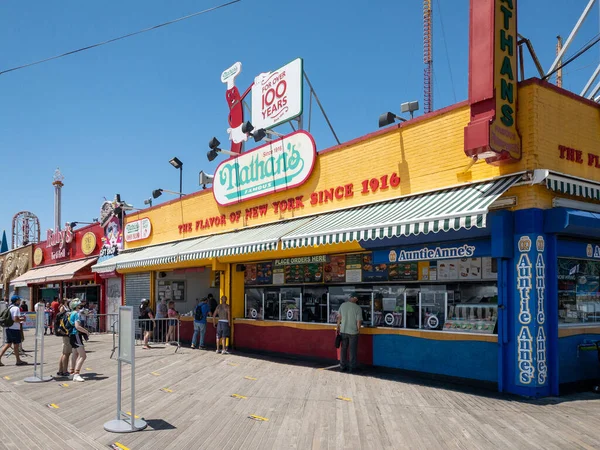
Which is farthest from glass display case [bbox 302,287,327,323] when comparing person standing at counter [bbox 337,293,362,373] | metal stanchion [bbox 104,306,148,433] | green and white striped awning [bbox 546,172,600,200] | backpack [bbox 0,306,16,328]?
backpack [bbox 0,306,16,328]

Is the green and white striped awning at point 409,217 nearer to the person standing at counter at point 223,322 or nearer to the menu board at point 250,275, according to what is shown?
the person standing at counter at point 223,322

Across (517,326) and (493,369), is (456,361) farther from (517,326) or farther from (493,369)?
(517,326)

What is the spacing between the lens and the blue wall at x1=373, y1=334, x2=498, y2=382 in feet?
32.0

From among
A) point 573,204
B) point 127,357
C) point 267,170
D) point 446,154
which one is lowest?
point 127,357

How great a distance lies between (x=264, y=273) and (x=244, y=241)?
240cm

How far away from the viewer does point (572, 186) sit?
30.2ft

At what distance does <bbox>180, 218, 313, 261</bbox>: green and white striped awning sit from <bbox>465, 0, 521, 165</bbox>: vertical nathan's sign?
17.2 feet

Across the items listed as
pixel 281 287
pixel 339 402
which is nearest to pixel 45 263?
pixel 281 287

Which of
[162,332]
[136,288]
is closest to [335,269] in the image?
[162,332]

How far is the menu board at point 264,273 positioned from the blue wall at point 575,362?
27.6 ft

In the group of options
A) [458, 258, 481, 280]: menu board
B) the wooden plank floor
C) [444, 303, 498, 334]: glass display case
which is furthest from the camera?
[458, 258, 481, 280]: menu board

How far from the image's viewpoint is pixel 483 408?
8.29 metres

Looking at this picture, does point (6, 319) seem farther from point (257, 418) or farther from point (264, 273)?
point (257, 418)

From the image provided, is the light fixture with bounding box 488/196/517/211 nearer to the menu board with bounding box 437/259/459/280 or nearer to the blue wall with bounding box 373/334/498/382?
the menu board with bounding box 437/259/459/280
